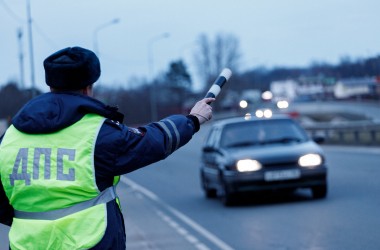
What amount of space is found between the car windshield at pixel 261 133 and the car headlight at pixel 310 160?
39.3 inches

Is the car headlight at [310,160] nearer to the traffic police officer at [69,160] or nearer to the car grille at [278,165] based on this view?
the car grille at [278,165]

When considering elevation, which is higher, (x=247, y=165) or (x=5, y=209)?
(x=5, y=209)

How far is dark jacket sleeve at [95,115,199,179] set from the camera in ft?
12.4

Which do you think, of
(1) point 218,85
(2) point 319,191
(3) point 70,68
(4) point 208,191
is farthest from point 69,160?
(4) point 208,191

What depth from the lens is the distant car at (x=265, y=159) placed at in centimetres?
1536

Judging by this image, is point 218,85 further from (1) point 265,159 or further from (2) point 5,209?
(1) point 265,159

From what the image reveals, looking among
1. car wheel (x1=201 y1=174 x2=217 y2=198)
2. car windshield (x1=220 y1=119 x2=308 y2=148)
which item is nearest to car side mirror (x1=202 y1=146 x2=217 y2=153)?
car windshield (x1=220 y1=119 x2=308 y2=148)

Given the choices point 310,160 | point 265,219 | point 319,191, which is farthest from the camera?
point 319,191

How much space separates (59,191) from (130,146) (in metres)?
0.36

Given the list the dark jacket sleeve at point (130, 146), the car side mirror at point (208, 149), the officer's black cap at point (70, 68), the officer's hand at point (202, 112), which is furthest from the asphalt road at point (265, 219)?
the officer's black cap at point (70, 68)

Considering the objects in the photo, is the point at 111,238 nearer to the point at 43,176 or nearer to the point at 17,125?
the point at 43,176

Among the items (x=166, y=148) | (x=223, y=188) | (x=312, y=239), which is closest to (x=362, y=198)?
(x=223, y=188)

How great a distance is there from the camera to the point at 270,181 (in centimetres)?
1535

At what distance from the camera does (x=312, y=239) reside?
1072 cm
